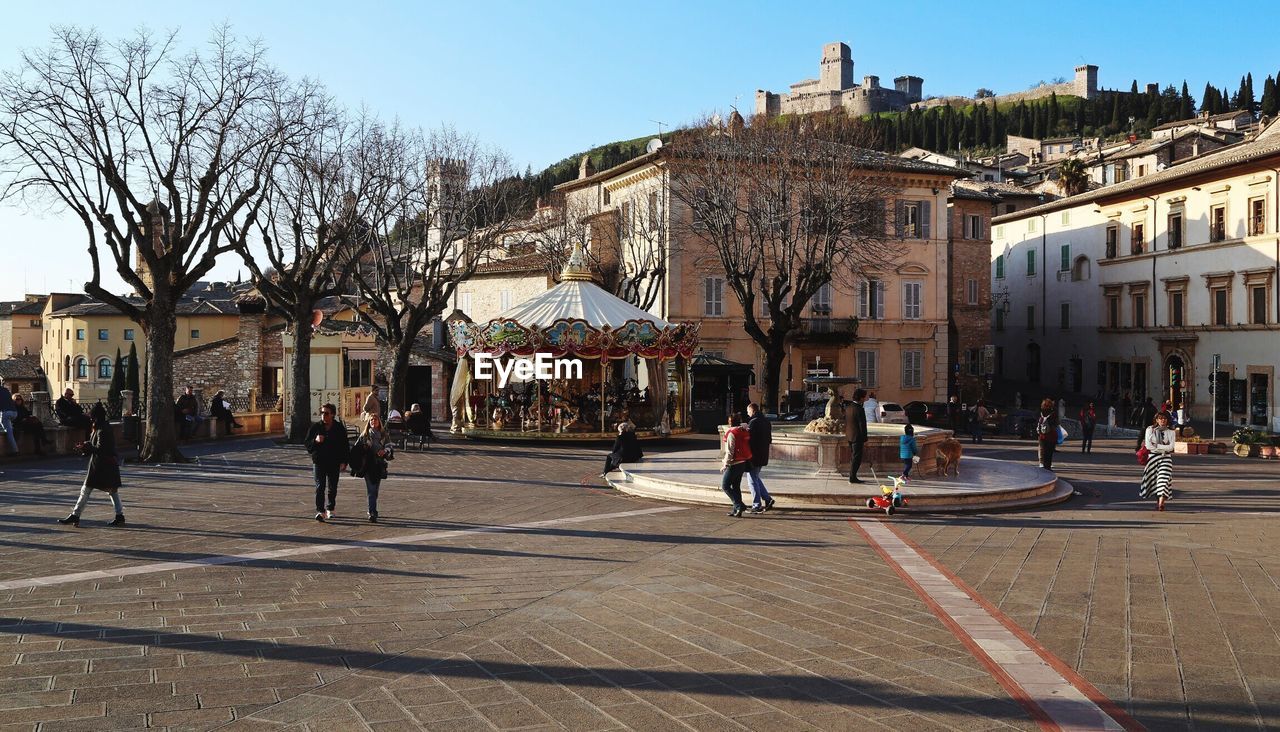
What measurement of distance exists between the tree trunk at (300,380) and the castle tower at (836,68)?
158 metres

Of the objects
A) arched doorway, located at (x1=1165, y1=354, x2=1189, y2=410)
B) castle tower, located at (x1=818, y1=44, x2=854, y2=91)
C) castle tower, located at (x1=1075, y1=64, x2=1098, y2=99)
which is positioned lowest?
arched doorway, located at (x1=1165, y1=354, x2=1189, y2=410)

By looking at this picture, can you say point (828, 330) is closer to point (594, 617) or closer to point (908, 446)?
point (908, 446)

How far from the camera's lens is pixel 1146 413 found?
119 feet

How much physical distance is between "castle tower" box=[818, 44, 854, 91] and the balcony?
455 ft

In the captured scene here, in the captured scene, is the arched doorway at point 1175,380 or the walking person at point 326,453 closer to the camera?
the walking person at point 326,453

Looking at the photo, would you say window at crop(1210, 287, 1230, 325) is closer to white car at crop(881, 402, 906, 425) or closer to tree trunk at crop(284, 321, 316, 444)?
white car at crop(881, 402, 906, 425)

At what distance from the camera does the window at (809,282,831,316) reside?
4222cm

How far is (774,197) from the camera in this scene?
105ft

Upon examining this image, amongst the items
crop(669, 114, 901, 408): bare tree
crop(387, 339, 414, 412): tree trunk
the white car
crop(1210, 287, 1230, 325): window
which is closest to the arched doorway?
crop(1210, 287, 1230, 325): window

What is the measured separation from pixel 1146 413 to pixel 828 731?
35.0 metres

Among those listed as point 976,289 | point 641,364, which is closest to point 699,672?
point 641,364

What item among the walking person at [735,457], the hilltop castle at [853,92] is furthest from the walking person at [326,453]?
the hilltop castle at [853,92]

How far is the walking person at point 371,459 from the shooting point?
508 inches

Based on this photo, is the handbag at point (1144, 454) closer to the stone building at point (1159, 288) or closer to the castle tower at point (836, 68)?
the stone building at point (1159, 288)
